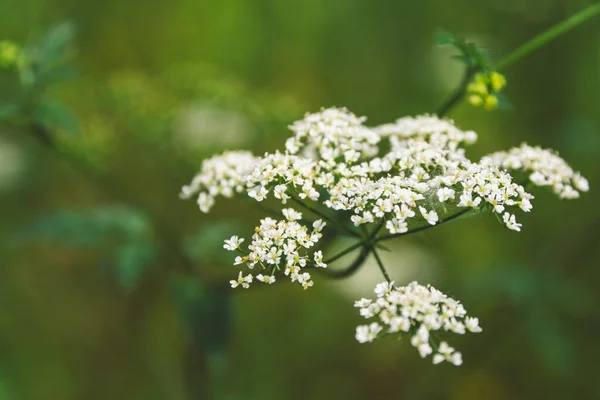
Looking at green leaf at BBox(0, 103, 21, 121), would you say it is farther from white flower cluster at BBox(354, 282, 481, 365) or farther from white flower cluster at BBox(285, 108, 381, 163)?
white flower cluster at BBox(354, 282, 481, 365)

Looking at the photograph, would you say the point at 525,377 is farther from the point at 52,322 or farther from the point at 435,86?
the point at 52,322

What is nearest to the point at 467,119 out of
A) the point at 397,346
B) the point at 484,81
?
the point at 397,346

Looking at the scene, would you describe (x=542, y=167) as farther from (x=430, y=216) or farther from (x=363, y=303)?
(x=363, y=303)

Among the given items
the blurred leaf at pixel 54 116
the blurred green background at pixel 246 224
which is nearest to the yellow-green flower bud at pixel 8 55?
the blurred leaf at pixel 54 116

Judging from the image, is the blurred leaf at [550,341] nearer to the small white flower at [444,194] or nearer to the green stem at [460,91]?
the green stem at [460,91]

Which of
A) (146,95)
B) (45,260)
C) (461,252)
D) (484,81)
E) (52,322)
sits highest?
(45,260)

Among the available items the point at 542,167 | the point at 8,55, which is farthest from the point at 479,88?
the point at 8,55
